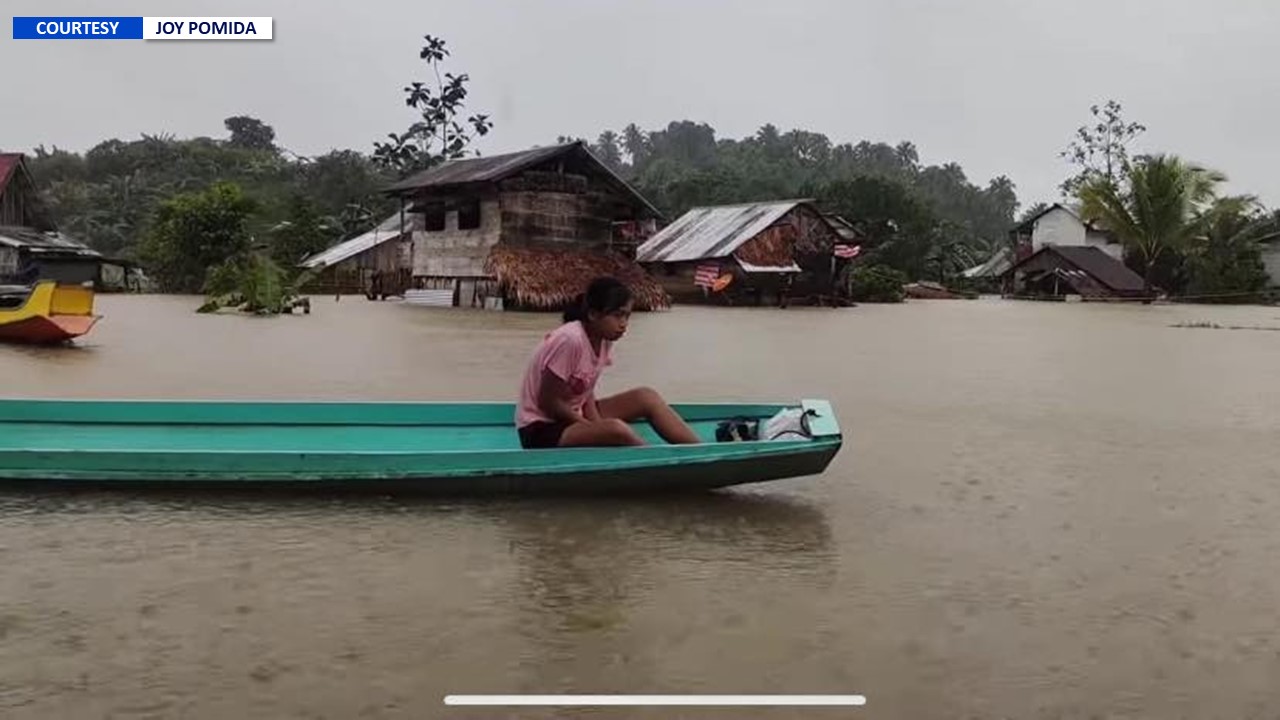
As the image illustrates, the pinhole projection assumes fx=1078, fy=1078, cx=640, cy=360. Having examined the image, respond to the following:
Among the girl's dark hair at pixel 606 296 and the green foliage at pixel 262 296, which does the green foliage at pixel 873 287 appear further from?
the girl's dark hair at pixel 606 296

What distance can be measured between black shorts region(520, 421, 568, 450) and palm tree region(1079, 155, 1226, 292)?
105ft

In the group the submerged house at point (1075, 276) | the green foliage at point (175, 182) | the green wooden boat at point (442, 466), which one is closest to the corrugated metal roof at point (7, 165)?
the green foliage at point (175, 182)

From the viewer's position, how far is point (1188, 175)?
32.3m

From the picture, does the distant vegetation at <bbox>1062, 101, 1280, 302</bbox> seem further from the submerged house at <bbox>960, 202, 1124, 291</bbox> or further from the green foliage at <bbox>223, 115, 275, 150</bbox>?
the green foliage at <bbox>223, 115, 275, 150</bbox>

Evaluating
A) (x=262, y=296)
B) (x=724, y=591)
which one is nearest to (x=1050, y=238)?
(x=262, y=296)

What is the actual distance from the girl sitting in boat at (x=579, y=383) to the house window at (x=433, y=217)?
20.8 m

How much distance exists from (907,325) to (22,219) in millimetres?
23356

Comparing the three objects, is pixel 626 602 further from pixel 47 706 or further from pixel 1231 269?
pixel 1231 269

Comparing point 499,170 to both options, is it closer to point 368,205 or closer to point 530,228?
point 530,228

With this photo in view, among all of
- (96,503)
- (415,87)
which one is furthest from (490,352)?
(415,87)

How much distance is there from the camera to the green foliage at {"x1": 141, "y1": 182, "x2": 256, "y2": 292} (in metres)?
29.1

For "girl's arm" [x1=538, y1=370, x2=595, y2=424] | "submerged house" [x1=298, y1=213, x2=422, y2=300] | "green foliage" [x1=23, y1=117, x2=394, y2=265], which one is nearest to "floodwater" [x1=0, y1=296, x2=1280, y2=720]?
"girl's arm" [x1=538, y1=370, x2=595, y2=424]

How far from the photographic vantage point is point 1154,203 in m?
32.6

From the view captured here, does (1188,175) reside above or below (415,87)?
below
